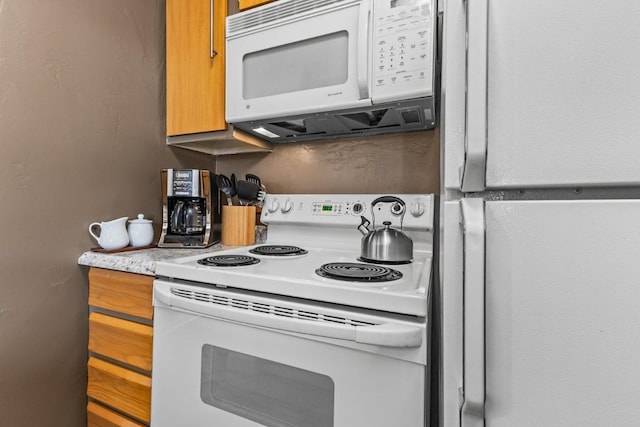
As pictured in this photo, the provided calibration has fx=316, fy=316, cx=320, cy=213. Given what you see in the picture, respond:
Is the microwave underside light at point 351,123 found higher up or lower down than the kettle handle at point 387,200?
higher up

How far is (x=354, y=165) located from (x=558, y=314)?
1150mm

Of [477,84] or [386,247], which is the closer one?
[477,84]

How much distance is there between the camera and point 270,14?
4.18ft

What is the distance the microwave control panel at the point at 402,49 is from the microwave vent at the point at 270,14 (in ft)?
0.61

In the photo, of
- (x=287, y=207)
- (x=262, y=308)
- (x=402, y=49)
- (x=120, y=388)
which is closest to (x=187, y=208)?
(x=287, y=207)

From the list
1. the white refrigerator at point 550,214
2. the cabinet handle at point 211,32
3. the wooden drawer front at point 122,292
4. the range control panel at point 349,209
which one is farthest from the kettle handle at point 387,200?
the cabinet handle at point 211,32

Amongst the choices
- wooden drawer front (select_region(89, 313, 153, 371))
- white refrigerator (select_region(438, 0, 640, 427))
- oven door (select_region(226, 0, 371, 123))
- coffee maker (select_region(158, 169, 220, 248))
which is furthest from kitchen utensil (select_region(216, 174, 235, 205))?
white refrigerator (select_region(438, 0, 640, 427))

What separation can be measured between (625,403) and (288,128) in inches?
53.3

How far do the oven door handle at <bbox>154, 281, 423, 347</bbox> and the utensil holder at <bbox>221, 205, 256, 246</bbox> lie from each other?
1.71 ft

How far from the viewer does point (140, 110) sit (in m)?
1.44

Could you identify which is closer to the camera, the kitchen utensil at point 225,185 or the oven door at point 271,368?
the oven door at point 271,368

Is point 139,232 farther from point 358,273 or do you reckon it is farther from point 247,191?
point 358,273

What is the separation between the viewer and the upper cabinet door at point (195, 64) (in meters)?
1.38

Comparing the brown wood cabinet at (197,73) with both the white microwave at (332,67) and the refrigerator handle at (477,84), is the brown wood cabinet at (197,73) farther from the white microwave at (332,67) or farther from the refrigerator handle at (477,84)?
the refrigerator handle at (477,84)
